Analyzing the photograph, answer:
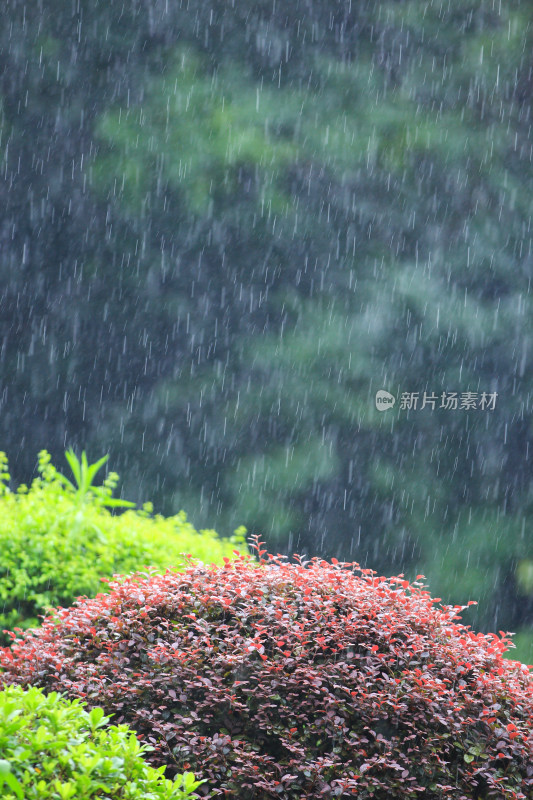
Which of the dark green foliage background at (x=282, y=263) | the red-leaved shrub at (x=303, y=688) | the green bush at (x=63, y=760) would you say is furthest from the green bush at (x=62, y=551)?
the dark green foliage background at (x=282, y=263)

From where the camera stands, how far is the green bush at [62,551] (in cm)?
424

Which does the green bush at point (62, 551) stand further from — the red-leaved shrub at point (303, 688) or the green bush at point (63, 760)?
the green bush at point (63, 760)

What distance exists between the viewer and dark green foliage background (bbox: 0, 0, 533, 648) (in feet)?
25.8

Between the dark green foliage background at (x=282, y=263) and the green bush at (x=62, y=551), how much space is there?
2985 millimetres

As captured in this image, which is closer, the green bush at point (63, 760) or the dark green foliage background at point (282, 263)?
the green bush at point (63, 760)

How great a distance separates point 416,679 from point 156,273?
638 centimetres

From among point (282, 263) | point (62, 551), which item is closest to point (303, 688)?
point (62, 551)

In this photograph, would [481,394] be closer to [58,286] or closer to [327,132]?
[327,132]

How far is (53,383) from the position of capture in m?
8.20

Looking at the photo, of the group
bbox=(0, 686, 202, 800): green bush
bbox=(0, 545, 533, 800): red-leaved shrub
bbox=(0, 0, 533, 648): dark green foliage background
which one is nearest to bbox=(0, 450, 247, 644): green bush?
bbox=(0, 545, 533, 800): red-leaved shrub

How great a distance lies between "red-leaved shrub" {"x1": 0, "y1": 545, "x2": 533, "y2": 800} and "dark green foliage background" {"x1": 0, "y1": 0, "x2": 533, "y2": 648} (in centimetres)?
525

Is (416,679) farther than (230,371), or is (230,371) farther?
(230,371)

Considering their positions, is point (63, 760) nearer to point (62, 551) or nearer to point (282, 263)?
point (62, 551)

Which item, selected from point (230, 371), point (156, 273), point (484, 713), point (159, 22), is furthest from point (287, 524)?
point (484, 713)
